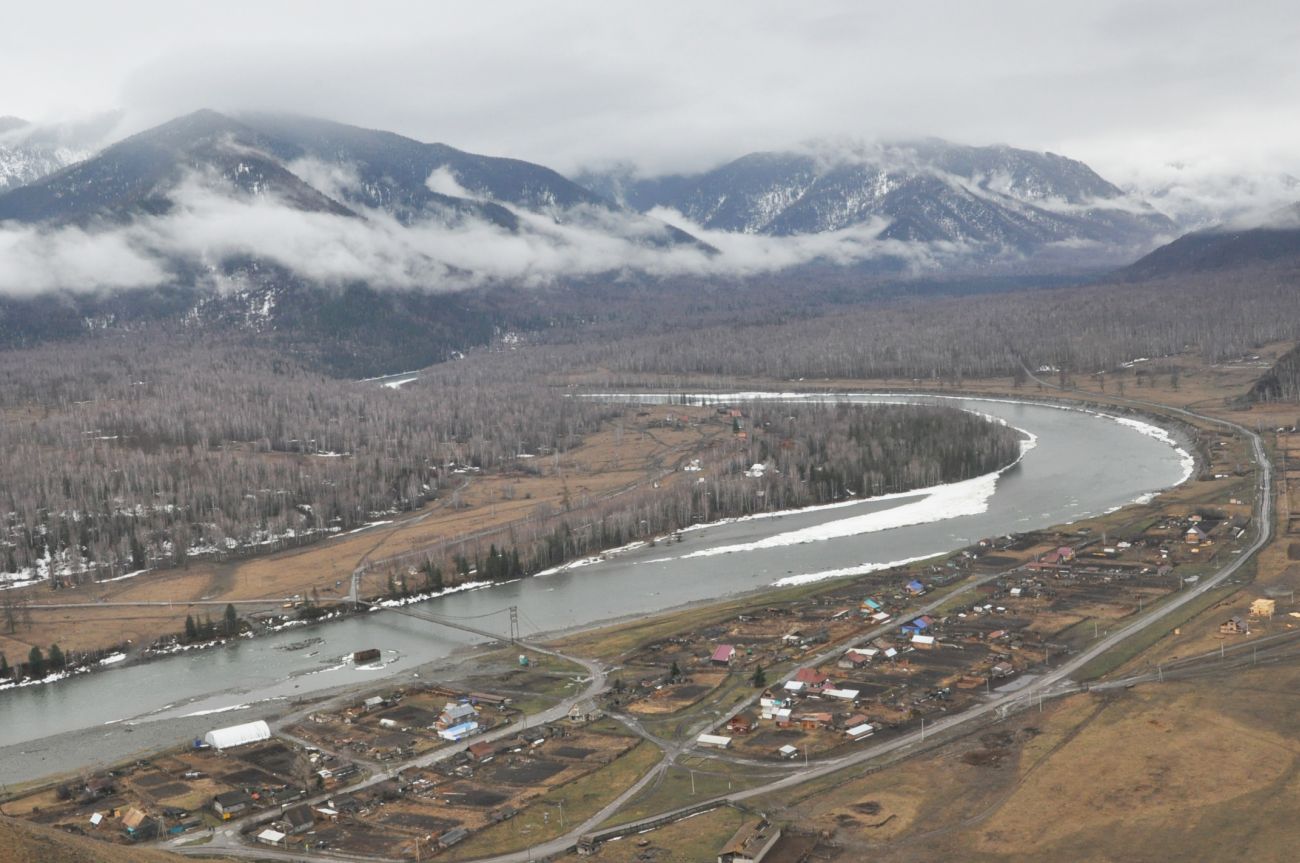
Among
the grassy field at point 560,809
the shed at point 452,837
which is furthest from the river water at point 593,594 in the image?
the grassy field at point 560,809

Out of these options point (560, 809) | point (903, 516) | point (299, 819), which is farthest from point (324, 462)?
point (560, 809)

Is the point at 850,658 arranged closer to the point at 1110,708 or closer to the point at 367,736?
the point at 1110,708

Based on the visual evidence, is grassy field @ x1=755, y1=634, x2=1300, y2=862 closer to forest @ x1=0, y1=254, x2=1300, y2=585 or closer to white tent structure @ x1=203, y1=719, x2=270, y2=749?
white tent structure @ x1=203, y1=719, x2=270, y2=749

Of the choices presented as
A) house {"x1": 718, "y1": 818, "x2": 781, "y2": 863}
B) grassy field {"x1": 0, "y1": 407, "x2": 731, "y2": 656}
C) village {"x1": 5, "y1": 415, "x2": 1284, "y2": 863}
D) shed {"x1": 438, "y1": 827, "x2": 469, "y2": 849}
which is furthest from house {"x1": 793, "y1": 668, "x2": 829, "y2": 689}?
grassy field {"x1": 0, "y1": 407, "x2": 731, "y2": 656}

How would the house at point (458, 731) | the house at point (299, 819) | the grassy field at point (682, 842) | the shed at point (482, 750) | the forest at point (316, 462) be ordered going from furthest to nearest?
the forest at point (316, 462), the house at point (458, 731), the shed at point (482, 750), the house at point (299, 819), the grassy field at point (682, 842)

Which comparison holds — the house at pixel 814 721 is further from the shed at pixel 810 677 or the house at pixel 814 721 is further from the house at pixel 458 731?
the house at pixel 458 731

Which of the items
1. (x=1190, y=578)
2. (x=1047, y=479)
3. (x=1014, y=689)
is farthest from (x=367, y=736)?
(x=1047, y=479)

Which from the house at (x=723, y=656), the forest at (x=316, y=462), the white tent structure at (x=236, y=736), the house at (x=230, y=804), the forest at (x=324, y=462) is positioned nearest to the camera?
the house at (x=230, y=804)
